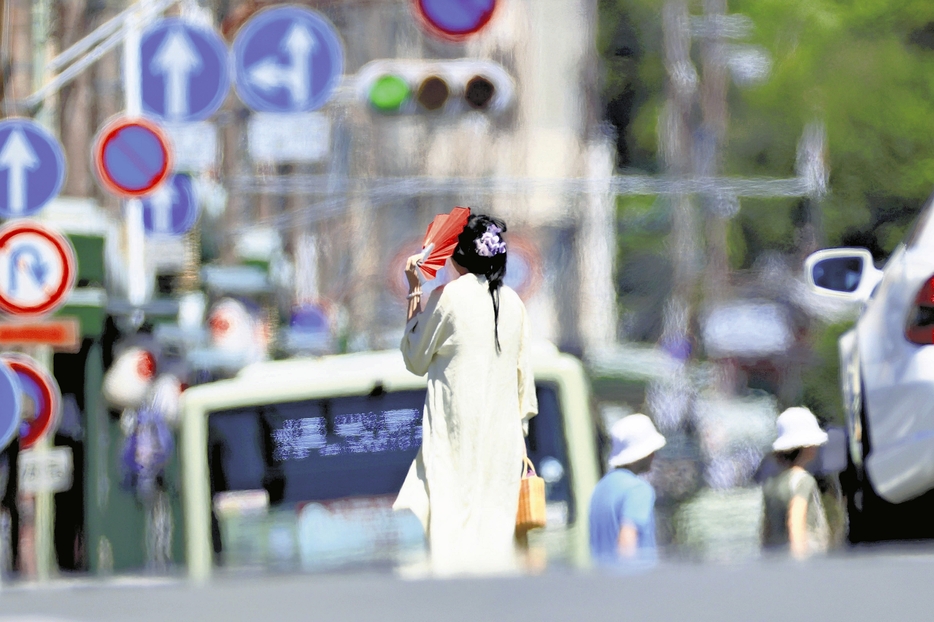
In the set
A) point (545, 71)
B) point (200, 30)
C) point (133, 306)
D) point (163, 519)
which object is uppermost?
point (545, 71)

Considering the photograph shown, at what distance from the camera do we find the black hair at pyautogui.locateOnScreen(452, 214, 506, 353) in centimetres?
636

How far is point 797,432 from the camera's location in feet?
26.7

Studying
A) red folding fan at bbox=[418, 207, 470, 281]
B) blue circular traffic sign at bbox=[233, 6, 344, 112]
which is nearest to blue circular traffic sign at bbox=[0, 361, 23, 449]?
blue circular traffic sign at bbox=[233, 6, 344, 112]

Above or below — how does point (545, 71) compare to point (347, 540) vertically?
above

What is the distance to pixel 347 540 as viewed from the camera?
7.00 m

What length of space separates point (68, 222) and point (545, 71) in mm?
29334

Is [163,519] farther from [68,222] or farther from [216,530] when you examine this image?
[216,530]

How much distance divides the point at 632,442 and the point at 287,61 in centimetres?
1118

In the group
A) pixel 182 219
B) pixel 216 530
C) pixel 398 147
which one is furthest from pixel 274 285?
pixel 216 530

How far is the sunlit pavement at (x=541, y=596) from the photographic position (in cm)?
499

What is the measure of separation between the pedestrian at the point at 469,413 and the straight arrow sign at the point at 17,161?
980 cm

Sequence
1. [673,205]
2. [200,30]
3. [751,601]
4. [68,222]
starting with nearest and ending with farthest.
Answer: [751,601], [200,30], [68,222], [673,205]

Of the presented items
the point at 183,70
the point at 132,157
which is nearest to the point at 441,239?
the point at 183,70

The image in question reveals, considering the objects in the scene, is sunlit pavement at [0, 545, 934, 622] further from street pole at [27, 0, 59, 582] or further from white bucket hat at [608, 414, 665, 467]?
street pole at [27, 0, 59, 582]
